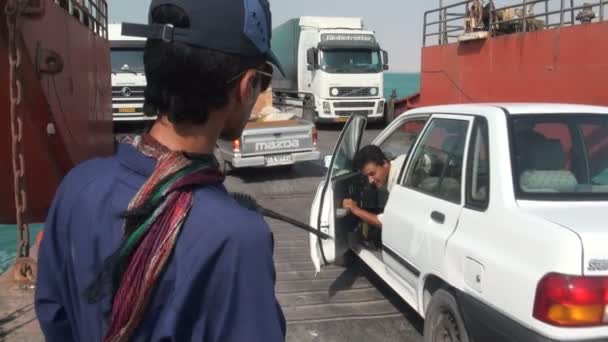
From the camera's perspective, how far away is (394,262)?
434cm

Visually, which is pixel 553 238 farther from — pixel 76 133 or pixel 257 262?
pixel 76 133

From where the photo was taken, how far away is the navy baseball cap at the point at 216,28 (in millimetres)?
1143

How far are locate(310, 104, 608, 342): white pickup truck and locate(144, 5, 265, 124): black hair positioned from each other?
1917mm

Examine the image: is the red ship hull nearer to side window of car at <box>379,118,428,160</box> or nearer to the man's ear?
side window of car at <box>379,118,428,160</box>

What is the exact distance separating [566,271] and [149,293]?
204 cm

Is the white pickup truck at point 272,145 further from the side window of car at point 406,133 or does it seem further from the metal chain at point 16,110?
the metal chain at point 16,110

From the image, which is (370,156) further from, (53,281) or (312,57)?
(312,57)

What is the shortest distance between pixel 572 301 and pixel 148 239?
6.84 feet

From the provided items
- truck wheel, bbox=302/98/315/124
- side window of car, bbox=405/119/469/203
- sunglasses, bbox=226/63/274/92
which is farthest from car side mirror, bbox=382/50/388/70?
sunglasses, bbox=226/63/274/92

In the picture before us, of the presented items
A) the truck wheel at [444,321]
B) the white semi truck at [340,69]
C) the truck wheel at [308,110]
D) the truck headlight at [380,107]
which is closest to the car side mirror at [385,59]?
the white semi truck at [340,69]

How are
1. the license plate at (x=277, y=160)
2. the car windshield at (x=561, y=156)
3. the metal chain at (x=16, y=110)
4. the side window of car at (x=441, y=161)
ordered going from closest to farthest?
the car windshield at (x=561, y=156)
the metal chain at (x=16, y=110)
the side window of car at (x=441, y=161)
the license plate at (x=277, y=160)

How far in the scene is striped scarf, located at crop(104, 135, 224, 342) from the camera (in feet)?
3.44

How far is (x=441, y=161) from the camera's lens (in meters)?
4.03

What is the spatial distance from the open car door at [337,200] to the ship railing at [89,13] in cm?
248
